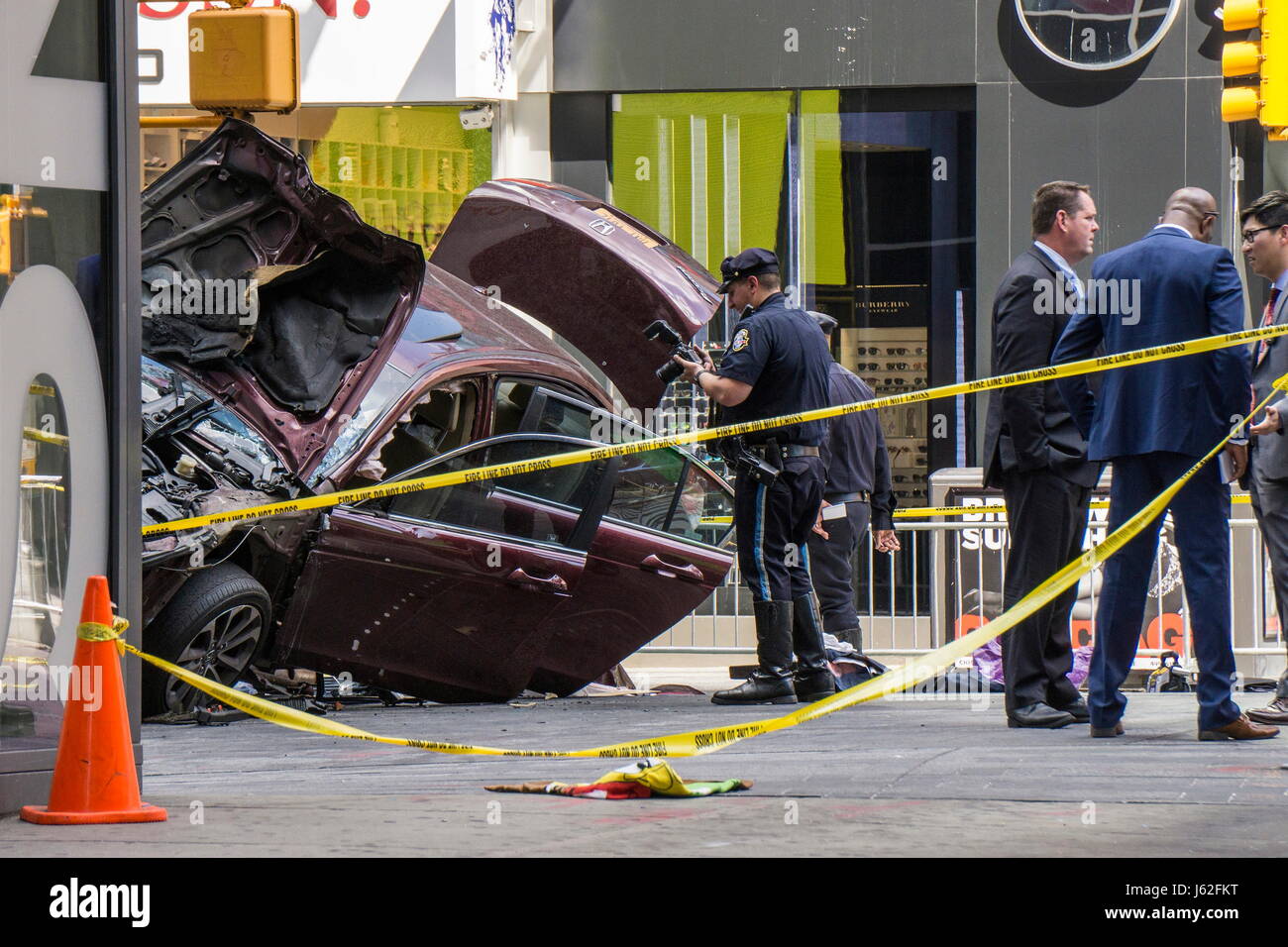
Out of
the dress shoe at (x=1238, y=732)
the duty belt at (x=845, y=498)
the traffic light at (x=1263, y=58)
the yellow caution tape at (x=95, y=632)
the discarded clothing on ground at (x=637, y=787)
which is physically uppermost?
the traffic light at (x=1263, y=58)

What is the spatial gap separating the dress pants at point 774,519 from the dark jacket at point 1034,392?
1312mm

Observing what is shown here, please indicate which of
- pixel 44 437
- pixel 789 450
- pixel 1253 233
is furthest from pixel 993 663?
pixel 44 437

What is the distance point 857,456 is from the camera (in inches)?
423

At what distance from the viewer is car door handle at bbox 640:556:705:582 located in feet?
30.1

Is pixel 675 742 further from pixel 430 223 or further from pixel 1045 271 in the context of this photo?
pixel 430 223

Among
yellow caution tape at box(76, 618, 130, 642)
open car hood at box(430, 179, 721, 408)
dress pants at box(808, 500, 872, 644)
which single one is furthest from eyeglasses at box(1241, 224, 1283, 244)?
yellow caution tape at box(76, 618, 130, 642)

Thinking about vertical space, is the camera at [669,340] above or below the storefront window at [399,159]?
below

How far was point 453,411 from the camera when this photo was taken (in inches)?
364

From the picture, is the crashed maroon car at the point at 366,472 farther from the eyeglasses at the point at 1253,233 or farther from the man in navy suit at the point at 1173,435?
the eyeglasses at the point at 1253,233

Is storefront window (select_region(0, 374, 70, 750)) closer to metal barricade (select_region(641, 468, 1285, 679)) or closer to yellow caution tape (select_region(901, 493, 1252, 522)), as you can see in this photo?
metal barricade (select_region(641, 468, 1285, 679))

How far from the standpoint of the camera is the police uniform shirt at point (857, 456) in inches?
420

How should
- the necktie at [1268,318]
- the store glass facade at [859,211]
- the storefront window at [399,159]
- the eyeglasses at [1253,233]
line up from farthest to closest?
the storefront window at [399,159]
the store glass facade at [859,211]
the necktie at [1268,318]
the eyeglasses at [1253,233]

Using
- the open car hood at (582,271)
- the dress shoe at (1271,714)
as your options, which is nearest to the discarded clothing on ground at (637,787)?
the dress shoe at (1271,714)

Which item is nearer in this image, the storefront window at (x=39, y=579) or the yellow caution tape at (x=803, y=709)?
the storefront window at (x=39, y=579)
